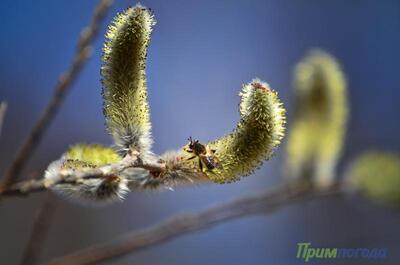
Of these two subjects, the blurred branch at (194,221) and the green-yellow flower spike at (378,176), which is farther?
the green-yellow flower spike at (378,176)

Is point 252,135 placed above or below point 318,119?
below

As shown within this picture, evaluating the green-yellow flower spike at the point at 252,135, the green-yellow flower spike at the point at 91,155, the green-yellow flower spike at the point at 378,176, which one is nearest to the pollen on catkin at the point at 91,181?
the green-yellow flower spike at the point at 91,155

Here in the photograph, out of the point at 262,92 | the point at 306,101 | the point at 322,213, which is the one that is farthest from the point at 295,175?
the point at 322,213

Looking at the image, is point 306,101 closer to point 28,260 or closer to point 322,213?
point 28,260

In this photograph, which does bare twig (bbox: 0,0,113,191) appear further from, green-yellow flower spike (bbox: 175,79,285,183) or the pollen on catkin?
green-yellow flower spike (bbox: 175,79,285,183)

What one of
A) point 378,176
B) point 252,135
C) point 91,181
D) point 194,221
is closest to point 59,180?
point 91,181

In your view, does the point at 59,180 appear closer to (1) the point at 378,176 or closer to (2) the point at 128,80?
(2) the point at 128,80

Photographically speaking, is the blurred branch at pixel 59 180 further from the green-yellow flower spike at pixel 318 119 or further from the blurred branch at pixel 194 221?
the green-yellow flower spike at pixel 318 119

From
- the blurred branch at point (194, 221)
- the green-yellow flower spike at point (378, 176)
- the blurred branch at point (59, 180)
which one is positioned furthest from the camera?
the green-yellow flower spike at point (378, 176)
